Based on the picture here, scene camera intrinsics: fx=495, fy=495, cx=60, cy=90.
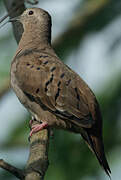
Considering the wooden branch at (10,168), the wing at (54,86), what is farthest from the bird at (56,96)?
the wooden branch at (10,168)

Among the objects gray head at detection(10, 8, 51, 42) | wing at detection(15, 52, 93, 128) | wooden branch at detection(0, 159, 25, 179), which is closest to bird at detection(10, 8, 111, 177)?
wing at detection(15, 52, 93, 128)

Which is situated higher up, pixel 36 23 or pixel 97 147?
pixel 36 23

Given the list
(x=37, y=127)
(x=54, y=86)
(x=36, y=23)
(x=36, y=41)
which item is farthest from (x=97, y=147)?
(x=36, y=23)

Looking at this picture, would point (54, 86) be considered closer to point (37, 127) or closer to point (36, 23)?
point (37, 127)

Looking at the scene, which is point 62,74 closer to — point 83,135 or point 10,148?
point 83,135

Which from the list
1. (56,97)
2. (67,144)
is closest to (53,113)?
(56,97)

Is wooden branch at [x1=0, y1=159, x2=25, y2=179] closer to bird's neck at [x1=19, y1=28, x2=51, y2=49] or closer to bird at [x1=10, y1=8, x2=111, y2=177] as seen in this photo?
bird at [x1=10, y1=8, x2=111, y2=177]
